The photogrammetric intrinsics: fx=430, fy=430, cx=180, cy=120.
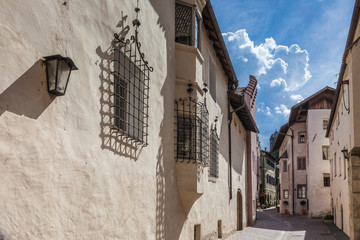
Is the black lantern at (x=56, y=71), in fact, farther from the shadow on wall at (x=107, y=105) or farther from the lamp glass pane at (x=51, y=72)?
the shadow on wall at (x=107, y=105)

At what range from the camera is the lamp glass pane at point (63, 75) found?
4648 mm

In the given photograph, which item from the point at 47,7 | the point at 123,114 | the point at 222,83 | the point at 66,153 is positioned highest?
the point at 222,83

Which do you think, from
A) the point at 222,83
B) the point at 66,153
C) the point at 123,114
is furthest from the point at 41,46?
the point at 222,83

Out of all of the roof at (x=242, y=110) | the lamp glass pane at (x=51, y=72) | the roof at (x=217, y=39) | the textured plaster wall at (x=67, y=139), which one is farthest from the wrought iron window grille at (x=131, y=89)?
the roof at (x=242, y=110)

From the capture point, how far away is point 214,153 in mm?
14773

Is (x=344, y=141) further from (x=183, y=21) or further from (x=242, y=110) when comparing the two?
(x=183, y=21)

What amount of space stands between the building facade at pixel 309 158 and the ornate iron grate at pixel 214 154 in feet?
74.8

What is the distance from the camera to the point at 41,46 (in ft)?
14.9

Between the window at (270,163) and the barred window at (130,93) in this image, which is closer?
the barred window at (130,93)

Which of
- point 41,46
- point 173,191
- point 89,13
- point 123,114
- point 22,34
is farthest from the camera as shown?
point 173,191

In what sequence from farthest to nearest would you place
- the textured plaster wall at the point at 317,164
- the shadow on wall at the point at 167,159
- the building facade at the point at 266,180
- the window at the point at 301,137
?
the building facade at the point at 266,180 → the window at the point at 301,137 → the textured plaster wall at the point at 317,164 → the shadow on wall at the point at 167,159

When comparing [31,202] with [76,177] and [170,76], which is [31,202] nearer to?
[76,177]

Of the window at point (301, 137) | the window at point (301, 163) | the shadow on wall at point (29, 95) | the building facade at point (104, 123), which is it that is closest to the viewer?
the shadow on wall at point (29, 95)

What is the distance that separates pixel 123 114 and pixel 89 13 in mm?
1917
